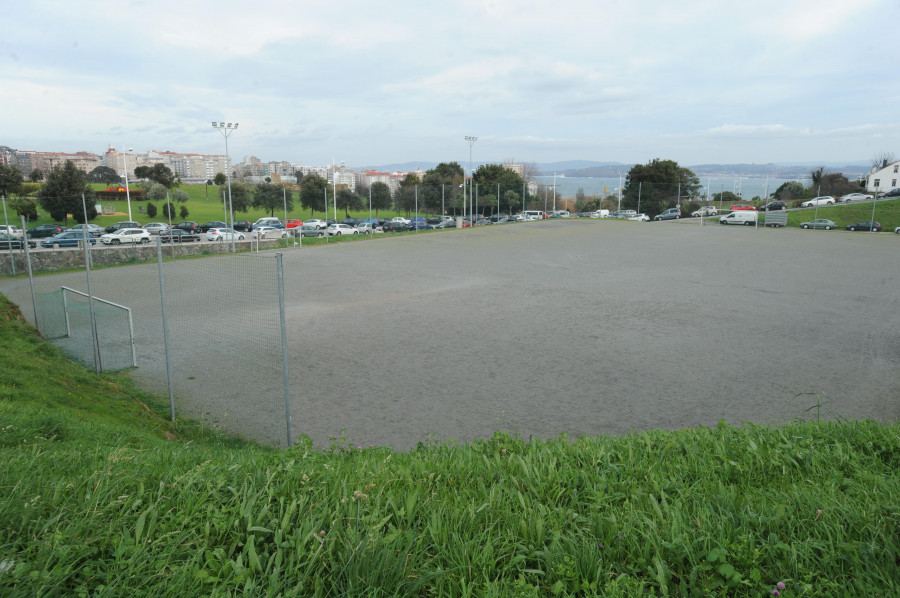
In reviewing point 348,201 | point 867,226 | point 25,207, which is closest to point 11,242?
point 25,207

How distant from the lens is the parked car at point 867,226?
4121cm

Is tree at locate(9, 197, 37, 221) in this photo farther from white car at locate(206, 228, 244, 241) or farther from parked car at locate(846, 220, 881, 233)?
parked car at locate(846, 220, 881, 233)

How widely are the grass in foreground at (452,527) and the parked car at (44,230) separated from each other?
62.9 ft

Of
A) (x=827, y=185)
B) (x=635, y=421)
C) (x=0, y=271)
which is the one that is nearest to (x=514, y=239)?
(x=0, y=271)

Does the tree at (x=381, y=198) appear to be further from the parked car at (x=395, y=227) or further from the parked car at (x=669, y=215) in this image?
the parked car at (x=669, y=215)

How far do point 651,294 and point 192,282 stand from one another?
45.7ft

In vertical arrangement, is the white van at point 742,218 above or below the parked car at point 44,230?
below

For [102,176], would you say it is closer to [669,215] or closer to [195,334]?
[669,215]

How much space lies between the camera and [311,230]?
128 feet

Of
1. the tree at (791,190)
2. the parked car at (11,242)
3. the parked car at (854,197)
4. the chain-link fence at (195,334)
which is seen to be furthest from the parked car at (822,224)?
the parked car at (11,242)

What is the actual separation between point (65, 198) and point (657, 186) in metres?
51.4

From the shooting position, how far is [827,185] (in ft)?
229

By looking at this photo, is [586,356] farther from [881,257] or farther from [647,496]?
[881,257]

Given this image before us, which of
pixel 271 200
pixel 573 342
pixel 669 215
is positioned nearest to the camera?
pixel 573 342
